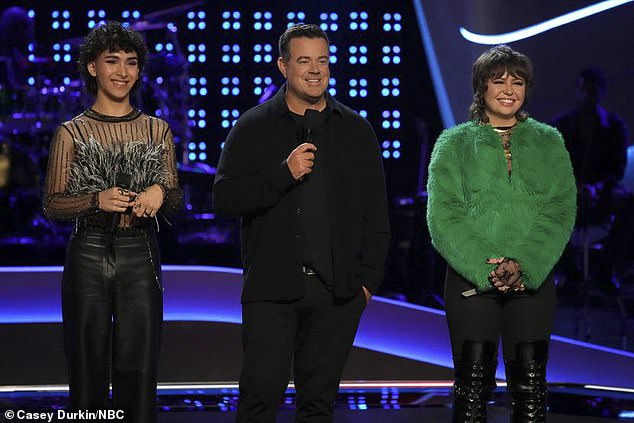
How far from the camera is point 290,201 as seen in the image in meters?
3.26

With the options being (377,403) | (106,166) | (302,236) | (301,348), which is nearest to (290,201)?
(302,236)

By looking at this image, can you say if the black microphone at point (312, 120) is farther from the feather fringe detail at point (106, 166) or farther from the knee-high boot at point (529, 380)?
the knee-high boot at point (529, 380)

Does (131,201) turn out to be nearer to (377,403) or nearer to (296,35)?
(296,35)

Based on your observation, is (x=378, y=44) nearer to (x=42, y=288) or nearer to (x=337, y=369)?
(x=42, y=288)

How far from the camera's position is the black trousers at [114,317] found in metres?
3.19

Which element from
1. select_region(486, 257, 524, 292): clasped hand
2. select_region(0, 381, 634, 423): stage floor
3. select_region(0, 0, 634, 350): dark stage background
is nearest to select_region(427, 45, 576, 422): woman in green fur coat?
select_region(486, 257, 524, 292): clasped hand

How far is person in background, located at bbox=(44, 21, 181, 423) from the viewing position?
320 centimetres

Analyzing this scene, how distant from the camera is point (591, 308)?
5547mm

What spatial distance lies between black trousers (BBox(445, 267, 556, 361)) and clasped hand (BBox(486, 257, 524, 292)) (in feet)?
0.13

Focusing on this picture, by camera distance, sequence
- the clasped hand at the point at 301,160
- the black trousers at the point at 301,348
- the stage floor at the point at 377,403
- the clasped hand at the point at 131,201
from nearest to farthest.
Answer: the clasped hand at the point at 301,160, the clasped hand at the point at 131,201, the black trousers at the point at 301,348, the stage floor at the point at 377,403

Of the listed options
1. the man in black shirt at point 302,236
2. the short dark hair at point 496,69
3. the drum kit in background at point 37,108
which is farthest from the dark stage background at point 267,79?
the man in black shirt at point 302,236

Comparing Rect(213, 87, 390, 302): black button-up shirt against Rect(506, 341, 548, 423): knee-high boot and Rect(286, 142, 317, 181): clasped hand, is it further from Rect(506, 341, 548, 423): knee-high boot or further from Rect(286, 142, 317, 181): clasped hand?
Rect(506, 341, 548, 423): knee-high boot

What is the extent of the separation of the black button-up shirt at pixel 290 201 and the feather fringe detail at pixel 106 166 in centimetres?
26

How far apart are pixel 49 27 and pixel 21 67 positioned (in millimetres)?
286
